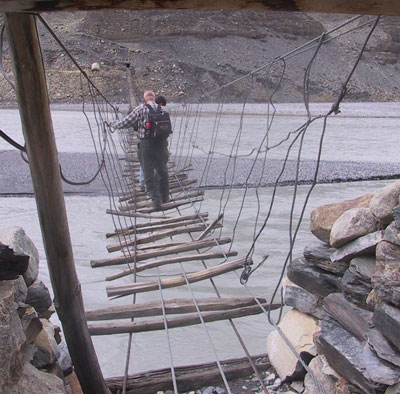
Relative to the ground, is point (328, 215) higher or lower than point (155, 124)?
higher

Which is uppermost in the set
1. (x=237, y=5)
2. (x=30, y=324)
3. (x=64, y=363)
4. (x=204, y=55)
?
(x=237, y=5)

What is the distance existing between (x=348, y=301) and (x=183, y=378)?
92 cm

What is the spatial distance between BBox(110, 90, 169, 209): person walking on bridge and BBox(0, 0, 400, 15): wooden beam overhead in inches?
158

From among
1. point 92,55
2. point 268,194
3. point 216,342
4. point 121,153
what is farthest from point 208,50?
point 216,342

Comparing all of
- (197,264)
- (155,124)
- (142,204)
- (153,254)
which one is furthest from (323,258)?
(142,204)

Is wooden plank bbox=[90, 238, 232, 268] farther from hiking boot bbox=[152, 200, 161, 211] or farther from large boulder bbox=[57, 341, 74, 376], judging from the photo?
hiking boot bbox=[152, 200, 161, 211]

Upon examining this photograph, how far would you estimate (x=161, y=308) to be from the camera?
9.52ft

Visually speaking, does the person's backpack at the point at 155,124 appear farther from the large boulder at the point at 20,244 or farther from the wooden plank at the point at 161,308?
the large boulder at the point at 20,244

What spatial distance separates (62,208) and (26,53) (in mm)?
473

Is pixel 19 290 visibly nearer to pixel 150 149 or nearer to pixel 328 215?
pixel 328 215

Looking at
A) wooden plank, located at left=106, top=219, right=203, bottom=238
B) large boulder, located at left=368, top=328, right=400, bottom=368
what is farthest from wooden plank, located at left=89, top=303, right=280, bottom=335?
wooden plank, located at left=106, top=219, right=203, bottom=238

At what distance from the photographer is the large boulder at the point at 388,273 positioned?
1.73 metres

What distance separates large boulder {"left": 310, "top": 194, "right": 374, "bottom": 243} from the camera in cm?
237

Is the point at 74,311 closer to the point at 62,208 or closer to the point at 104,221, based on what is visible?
the point at 62,208
